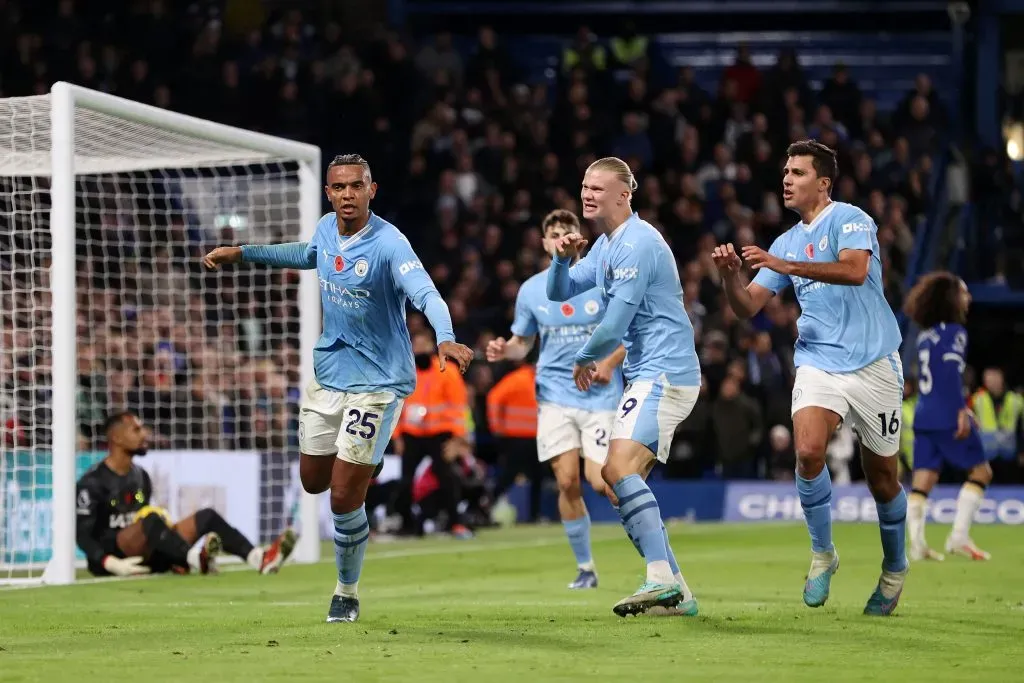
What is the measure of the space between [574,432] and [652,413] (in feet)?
10.6

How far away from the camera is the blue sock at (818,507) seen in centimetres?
862

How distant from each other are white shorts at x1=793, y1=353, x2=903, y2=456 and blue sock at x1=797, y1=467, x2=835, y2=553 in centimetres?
33

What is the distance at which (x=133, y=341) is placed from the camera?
667 inches

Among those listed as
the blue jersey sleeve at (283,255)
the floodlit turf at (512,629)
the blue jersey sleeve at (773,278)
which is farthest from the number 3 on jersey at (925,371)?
the blue jersey sleeve at (283,255)

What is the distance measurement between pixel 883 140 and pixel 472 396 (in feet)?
27.0

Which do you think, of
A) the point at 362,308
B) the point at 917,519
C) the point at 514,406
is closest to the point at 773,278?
the point at 362,308

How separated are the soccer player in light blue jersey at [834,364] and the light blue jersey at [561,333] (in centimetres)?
297

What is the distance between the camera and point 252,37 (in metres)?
25.0

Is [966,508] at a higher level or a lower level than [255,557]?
higher

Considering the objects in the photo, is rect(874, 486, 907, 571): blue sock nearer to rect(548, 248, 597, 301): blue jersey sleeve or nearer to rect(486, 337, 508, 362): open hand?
rect(548, 248, 597, 301): blue jersey sleeve

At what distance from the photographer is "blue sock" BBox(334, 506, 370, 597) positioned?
27.6 feet

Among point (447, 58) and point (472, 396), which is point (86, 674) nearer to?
point (472, 396)

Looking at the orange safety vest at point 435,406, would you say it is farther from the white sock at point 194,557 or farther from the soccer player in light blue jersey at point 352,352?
the soccer player in light blue jersey at point 352,352

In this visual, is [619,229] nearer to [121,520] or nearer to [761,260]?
[761,260]
